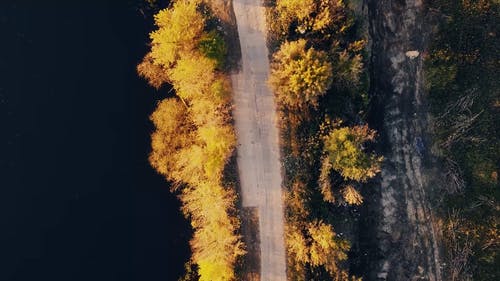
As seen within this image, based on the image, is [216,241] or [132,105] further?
[132,105]

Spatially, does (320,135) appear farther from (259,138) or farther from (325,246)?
(325,246)

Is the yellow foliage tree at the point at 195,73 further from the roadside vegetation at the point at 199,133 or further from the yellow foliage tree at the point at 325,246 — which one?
the yellow foliage tree at the point at 325,246

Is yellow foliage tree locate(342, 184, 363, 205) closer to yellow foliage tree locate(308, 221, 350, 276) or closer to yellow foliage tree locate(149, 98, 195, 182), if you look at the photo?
yellow foliage tree locate(308, 221, 350, 276)

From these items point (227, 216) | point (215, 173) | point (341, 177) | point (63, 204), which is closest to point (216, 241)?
point (227, 216)

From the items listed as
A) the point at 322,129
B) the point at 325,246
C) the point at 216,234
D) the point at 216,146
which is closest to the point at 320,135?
the point at 322,129

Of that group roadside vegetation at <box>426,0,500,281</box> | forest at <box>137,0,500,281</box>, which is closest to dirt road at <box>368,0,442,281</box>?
forest at <box>137,0,500,281</box>

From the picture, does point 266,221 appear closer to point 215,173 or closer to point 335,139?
point 215,173
